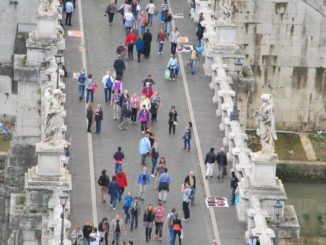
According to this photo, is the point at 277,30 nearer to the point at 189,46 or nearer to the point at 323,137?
the point at 323,137

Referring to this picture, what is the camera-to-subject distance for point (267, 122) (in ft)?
314

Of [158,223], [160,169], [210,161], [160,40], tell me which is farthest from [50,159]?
[160,40]

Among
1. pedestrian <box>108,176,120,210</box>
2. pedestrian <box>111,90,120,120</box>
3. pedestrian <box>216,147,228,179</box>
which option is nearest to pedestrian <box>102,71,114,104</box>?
pedestrian <box>111,90,120,120</box>

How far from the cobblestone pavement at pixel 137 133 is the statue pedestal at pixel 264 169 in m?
2.27

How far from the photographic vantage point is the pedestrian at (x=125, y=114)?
349ft

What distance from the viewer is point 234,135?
10231 cm

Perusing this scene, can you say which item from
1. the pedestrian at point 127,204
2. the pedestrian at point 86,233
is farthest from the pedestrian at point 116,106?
the pedestrian at point 86,233

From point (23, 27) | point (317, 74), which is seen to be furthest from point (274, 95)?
point (23, 27)

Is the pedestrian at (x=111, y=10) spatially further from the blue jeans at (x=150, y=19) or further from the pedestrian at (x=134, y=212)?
the pedestrian at (x=134, y=212)

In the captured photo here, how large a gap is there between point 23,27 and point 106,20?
1359 centimetres

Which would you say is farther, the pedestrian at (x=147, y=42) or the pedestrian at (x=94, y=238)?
the pedestrian at (x=147, y=42)

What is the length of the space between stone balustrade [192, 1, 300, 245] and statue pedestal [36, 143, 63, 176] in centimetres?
798

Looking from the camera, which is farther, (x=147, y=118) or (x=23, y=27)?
(x=23, y=27)

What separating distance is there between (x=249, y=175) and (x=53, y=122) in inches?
348
